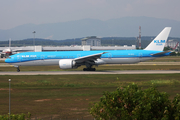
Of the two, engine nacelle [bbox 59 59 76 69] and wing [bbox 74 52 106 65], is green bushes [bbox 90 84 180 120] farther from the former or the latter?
wing [bbox 74 52 106 65]

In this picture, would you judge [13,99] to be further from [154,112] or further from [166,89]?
[166,89]

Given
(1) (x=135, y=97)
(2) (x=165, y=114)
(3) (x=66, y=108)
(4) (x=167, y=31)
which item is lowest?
(3) (x=66, y=108)

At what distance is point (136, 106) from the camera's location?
443 inches

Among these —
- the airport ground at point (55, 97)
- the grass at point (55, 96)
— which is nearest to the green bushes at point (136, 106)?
the airport ground at point (55, 97)

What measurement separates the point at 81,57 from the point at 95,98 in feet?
70.3

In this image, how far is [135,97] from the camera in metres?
11.7

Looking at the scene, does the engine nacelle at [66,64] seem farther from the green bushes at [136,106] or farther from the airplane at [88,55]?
the green bushes at [136,106]

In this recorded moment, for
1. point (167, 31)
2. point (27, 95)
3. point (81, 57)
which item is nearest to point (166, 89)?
point (27, 95)

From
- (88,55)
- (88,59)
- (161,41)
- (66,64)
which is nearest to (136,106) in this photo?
(66,64)

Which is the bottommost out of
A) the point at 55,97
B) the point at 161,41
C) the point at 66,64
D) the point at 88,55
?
the point at 55,97

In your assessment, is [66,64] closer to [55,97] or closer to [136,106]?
[55,97]

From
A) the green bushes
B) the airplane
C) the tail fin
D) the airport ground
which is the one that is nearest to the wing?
the airplane

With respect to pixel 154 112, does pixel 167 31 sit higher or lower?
higher

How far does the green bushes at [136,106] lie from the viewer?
11.1 m
